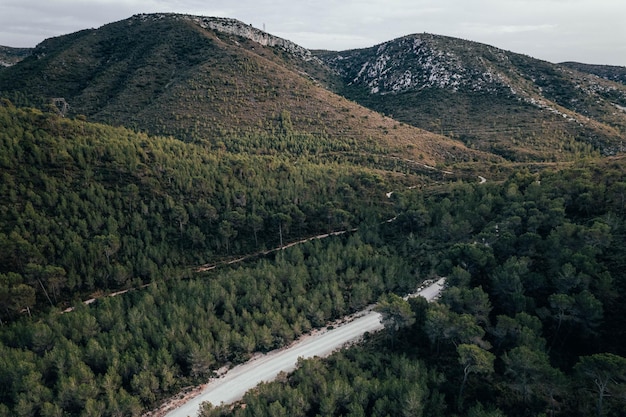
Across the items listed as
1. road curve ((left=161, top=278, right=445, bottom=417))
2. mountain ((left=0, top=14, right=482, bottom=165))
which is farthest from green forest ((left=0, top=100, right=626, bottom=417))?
mountain ((left=0, top=14, right=482, bottom=165))

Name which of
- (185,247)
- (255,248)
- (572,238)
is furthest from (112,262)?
(572,238)

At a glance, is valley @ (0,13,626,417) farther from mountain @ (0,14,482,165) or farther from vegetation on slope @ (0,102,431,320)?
mountain @ (0,14,482,165)

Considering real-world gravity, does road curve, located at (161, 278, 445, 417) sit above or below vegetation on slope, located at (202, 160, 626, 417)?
below

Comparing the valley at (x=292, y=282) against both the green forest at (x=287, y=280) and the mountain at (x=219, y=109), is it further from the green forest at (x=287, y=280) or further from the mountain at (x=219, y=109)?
the mountain at (x=219, y=109)

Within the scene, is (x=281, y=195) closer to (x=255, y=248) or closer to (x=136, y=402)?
(x=255, y=248)

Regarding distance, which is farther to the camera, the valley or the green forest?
the valley

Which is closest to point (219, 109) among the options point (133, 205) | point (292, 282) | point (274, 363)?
point (133, 205)

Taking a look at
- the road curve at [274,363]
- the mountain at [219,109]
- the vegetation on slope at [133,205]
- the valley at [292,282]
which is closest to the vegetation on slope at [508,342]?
the valley at [292,282]
